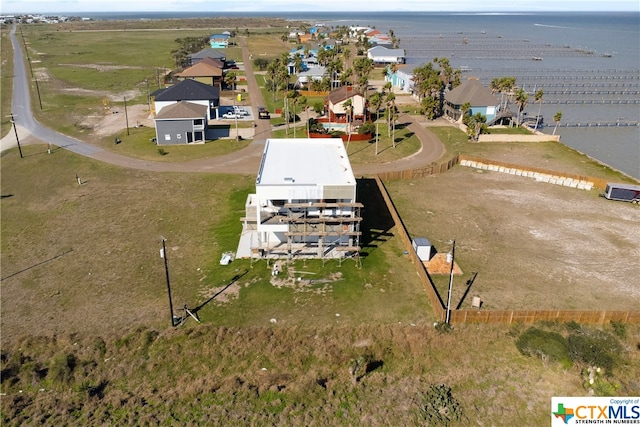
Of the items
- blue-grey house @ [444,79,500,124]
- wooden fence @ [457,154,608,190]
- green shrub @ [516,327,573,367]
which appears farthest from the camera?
blue-grey house @ [444,79,500,124]

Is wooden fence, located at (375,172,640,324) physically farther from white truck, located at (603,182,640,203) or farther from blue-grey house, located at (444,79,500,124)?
blue-grey house, located at (444,79,500,124)

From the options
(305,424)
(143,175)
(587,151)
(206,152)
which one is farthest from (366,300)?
(587,151)

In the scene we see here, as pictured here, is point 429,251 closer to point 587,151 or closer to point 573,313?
point 573,313

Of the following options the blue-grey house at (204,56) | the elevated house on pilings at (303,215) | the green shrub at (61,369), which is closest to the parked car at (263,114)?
the elevated house on pilings at (303,215)

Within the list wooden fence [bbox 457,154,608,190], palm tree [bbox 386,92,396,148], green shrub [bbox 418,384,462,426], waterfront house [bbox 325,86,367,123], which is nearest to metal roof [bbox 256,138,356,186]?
green shrub [bbox 418,384,462,426]

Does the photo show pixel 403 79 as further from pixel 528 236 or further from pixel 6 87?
pixel 6 87
